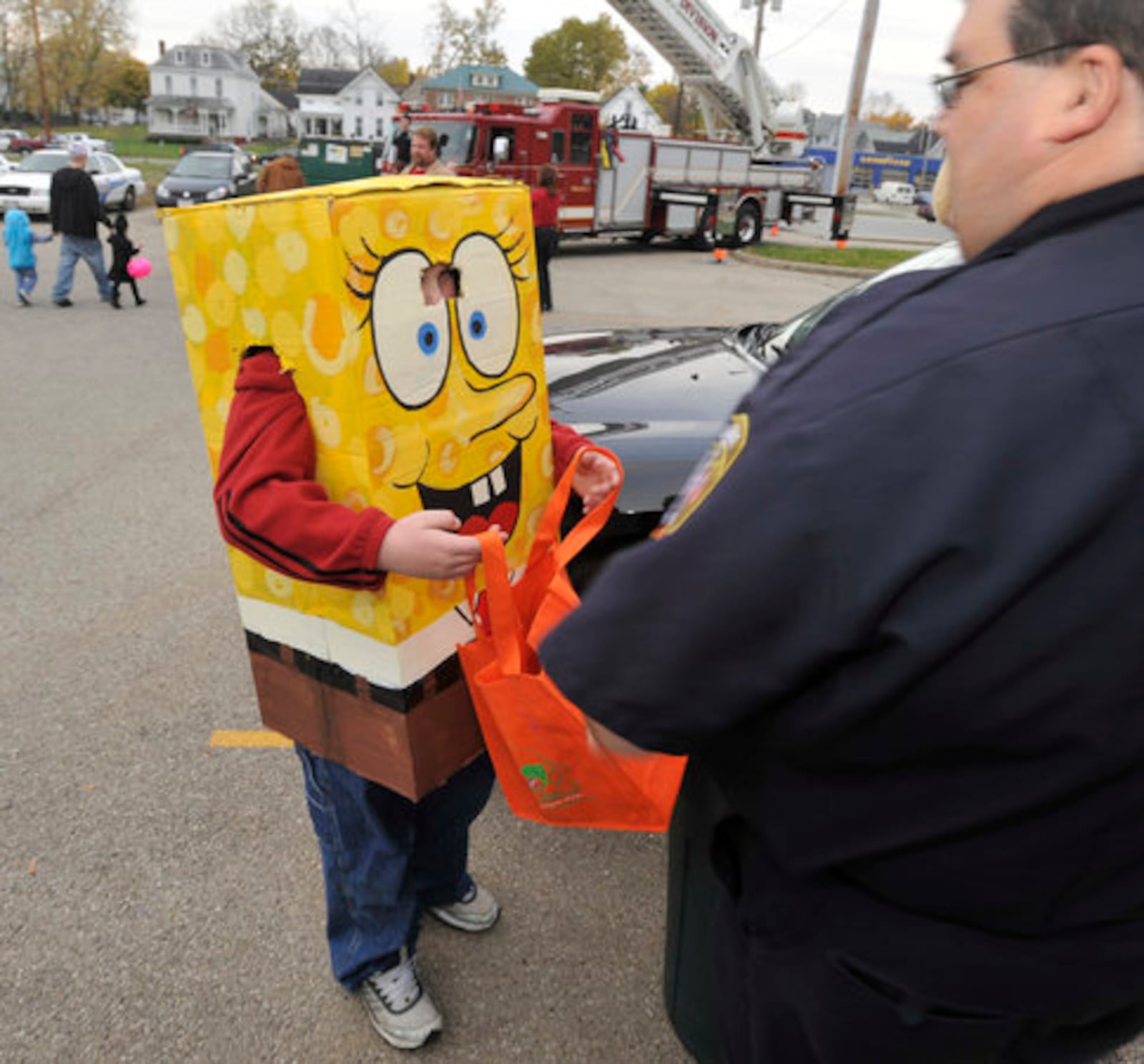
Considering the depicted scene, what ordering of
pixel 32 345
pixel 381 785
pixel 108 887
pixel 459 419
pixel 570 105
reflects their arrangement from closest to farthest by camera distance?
1. pixel 459 419
2. pixel 381 785
3. pixel 108 887
4. pixel 32 345
5. pixel 570 105

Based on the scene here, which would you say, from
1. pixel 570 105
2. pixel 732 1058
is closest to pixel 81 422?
pixel 732 1058

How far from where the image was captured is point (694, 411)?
330 centimetres

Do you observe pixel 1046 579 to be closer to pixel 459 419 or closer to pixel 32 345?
pixel 459 419

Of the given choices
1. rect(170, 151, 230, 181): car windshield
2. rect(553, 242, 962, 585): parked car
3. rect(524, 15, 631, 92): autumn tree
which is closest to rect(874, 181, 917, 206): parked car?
rect(524, 15, 631, 92): autumn tree

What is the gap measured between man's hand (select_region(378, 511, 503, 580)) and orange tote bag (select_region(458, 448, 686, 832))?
0.04 m

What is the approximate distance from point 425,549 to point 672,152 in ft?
60.2

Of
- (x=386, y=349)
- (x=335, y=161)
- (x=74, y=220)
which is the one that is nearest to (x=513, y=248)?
(x=386, y=349)

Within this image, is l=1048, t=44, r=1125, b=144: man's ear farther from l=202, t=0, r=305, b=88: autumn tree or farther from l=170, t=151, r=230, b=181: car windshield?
l=202, t=0, r=305, b=88: autumn tree

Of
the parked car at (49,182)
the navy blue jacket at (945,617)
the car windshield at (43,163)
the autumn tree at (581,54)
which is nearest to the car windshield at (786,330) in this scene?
the navy blue jacket at (945,617)

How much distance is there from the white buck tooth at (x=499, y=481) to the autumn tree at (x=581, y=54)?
63.6 m

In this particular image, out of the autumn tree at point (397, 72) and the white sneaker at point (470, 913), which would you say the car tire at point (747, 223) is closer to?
the white sneaker at point (470, 913)

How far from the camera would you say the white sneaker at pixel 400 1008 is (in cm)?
203

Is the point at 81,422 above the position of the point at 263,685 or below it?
below

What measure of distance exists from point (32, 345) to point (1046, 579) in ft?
31.4
